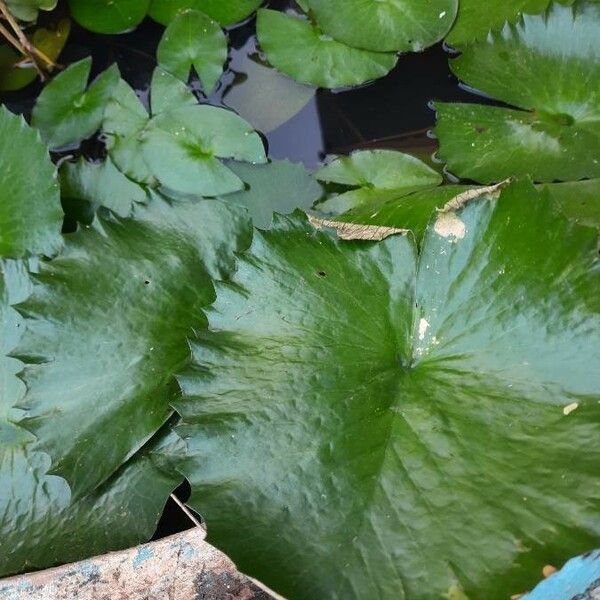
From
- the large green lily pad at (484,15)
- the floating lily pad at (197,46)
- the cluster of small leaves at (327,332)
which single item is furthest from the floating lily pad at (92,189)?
the large green lily pad at (484,15)

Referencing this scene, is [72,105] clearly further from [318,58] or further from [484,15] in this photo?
[484,15]

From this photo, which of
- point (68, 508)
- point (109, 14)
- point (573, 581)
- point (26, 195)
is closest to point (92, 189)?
point (26, 195)

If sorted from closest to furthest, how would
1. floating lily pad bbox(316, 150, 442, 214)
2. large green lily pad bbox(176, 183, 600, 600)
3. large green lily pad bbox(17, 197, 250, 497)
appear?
large green lily pad bbox(176, 183, 600, 600), large green lily pad bbox(17, 197, 250, 497), floating lily pad bbox(316, 150, 442, 214)

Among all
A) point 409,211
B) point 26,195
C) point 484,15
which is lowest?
point 409,211

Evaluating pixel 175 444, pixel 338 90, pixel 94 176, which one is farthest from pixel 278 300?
pixel 338 90

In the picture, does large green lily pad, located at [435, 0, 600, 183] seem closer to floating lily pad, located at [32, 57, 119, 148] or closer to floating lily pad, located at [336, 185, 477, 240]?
floating lily pad, located at [336, 185, 477, 240]

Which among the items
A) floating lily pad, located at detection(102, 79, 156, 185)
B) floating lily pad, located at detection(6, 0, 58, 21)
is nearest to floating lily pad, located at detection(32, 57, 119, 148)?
floating lily pad, located at detection(102, 79, 156, 185)
